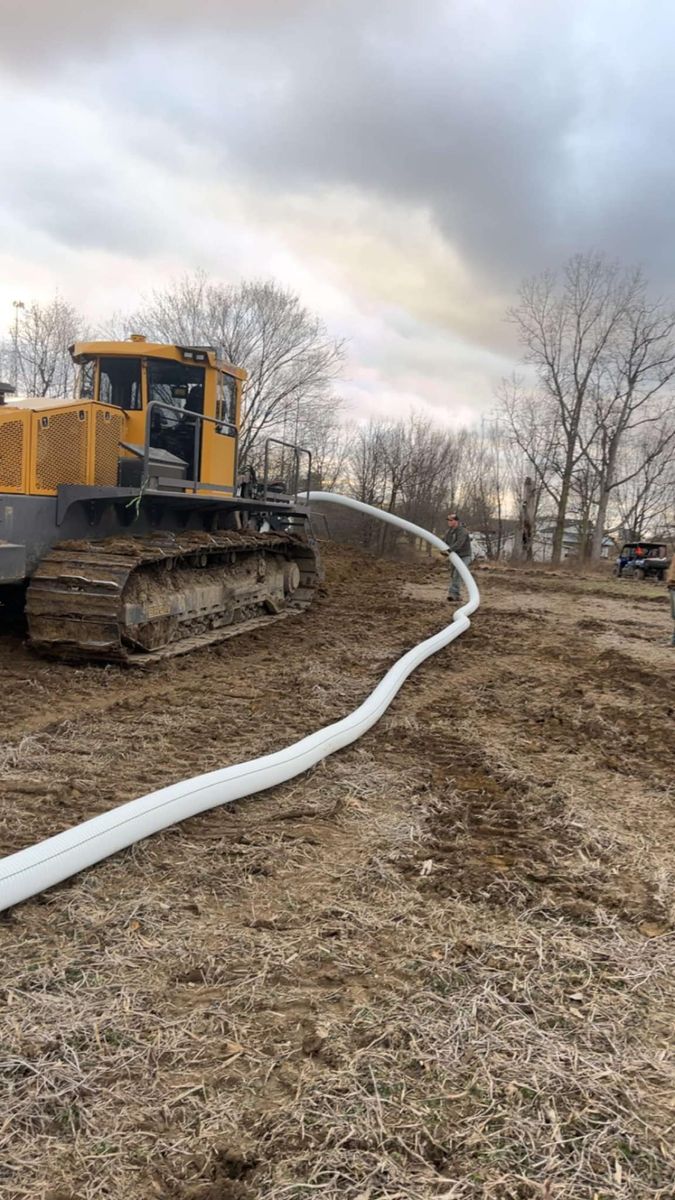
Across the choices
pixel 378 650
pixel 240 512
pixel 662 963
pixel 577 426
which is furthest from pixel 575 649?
pixel 577 426

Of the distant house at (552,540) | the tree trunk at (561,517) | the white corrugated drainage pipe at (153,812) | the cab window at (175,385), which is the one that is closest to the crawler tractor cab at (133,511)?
the cab window at (175,385)

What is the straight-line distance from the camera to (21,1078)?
2.18m

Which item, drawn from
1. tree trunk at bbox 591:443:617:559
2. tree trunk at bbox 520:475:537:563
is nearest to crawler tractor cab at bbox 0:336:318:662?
tree trunk at bbox 520:475:537:563

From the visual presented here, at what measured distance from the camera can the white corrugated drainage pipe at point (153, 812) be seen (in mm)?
3100

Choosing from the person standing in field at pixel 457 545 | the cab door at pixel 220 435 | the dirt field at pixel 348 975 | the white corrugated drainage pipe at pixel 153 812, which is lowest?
the dirt field at pixel 348 975

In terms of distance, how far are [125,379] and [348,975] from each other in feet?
26.2

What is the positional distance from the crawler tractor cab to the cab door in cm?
2

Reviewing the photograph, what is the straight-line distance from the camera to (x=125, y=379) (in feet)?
30.3

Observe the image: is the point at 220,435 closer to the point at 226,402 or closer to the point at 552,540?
the point at 226,402

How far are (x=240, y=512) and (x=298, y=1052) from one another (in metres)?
9.43

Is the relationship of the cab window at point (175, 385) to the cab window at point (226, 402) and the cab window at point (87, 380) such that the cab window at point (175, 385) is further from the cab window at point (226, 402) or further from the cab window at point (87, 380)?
the cab window at point (87, 380)

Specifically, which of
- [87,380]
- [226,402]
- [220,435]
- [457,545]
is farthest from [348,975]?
[457,545]

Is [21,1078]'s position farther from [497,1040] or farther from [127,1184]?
[497,1040]

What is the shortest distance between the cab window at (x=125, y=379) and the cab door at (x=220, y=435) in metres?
0.83
